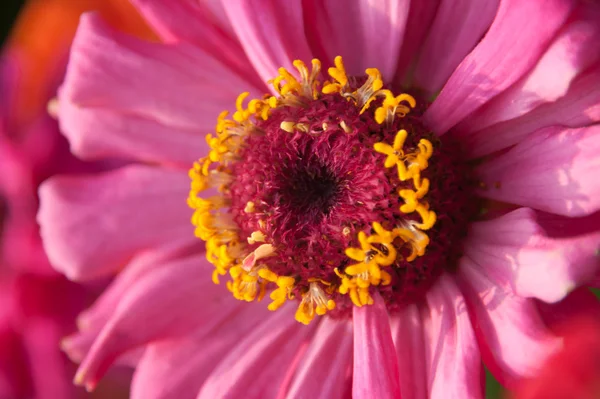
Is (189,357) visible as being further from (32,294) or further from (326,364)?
(32,294)

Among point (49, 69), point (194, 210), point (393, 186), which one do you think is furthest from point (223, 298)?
point (49, 69)

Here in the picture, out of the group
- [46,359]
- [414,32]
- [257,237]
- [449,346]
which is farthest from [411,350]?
[46,359]

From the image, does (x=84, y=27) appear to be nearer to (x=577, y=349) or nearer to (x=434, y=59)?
(x=434, y=59)

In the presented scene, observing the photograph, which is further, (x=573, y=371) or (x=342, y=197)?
(x=342, y=197)

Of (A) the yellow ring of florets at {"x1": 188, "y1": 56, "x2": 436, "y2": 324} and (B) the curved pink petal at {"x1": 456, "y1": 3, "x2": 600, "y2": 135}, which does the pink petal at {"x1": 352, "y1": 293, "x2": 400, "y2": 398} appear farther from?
(B) the curved pink petal at {"x1": 456, "y1": 3, "x2": 600, "y2": 135}

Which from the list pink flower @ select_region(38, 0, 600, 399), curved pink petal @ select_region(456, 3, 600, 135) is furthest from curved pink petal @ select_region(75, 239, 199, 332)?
curved pink petal @ select_region(456, 3, 600, 135)

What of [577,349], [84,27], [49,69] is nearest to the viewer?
[577,349]

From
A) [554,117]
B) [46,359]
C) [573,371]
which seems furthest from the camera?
[46,359]
